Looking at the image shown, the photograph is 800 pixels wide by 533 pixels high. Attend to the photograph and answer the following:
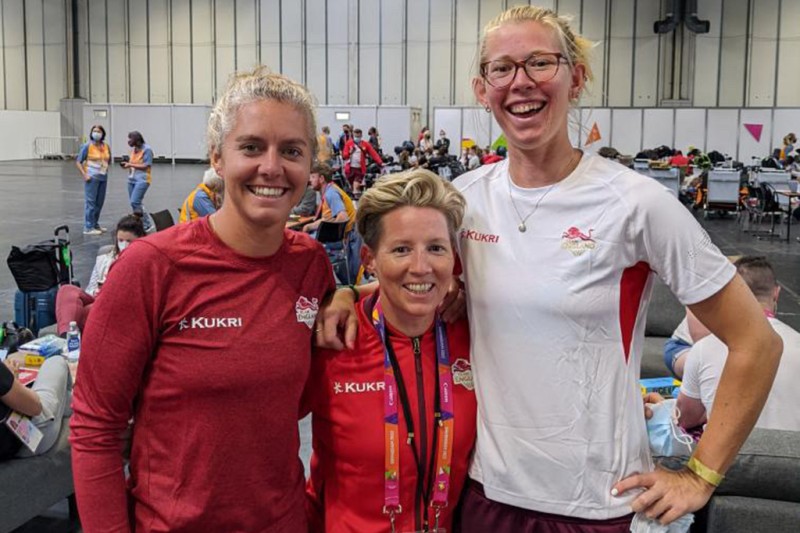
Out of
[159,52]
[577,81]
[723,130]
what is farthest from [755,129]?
[577,81]

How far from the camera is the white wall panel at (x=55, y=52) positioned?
34.4m

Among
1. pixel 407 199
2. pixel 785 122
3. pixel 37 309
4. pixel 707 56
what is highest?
pixel 707 56

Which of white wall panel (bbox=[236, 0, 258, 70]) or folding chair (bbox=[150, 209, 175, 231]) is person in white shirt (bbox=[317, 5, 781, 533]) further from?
white wall panel (bbox=[236, 0, 258, 70])

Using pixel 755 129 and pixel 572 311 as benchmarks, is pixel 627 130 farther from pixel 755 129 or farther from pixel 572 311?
A: pixel 572 311

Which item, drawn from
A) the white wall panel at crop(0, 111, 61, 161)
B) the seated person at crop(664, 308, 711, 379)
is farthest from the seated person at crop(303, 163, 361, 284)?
the white wall panel at crop(0, 111, 61, 161)

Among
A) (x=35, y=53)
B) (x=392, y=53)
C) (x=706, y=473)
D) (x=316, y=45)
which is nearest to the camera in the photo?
(x=706, y=473)

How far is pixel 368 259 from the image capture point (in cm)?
203

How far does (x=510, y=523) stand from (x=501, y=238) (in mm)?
658

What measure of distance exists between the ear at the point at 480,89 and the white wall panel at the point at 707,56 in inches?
1181

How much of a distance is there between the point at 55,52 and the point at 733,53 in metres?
28.0

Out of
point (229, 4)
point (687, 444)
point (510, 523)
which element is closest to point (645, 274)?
point (510, 523)

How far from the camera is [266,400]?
1670 millimetres

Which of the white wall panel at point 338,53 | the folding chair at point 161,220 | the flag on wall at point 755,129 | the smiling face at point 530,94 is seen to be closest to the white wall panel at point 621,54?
the flag on wall at point 755,129

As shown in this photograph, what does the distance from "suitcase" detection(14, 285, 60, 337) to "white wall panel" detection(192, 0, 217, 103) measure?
2852 centimetres
